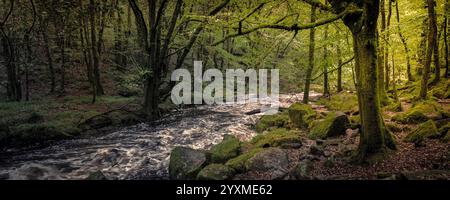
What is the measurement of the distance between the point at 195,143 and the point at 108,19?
15.5 metres

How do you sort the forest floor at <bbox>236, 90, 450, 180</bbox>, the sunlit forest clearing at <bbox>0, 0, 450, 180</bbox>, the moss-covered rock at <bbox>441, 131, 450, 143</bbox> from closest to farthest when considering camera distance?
the forest floor at <bbox>236, 90, 450, 180</bbox>
the sunlit forest clearing at <bbox>0, 0, 450, 180</bbox>
the moss-covered rock at <bbox>441, 131, 450, 143</bbox>

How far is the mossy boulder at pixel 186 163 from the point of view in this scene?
8.43 metres

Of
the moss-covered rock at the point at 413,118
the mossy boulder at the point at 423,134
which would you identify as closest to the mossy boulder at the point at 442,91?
the moss-covered rock at the point at 413,118

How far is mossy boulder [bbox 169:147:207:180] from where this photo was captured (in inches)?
332

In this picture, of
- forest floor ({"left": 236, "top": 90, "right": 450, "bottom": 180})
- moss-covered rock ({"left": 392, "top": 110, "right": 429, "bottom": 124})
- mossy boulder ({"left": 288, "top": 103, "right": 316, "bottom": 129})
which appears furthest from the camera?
mossy boulder ({"left": 288, "top": 103, "right": 316, "bottom": 129})

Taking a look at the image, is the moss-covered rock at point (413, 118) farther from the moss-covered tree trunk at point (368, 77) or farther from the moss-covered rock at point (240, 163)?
the moss-covered rock at point (240, 163)

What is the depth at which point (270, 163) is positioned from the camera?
8.50 meters

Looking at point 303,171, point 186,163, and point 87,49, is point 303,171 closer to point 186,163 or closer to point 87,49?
point 186,163

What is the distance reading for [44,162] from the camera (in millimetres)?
10773

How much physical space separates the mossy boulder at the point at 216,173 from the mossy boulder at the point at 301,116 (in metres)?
6.62

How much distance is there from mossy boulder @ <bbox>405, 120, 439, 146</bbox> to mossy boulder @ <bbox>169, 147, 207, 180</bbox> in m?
6.03

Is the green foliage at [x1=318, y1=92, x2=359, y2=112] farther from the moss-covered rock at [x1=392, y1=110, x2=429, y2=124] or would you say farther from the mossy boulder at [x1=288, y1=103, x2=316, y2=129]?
the moss-covered rock at [x1=392, y1=110, x2=429, y2=124]

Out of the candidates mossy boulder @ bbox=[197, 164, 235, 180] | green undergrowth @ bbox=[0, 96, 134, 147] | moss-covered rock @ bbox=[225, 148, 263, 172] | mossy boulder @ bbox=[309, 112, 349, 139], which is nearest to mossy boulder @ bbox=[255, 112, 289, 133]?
mossy boulder @ bbox=[309, 112, 349, 139]
